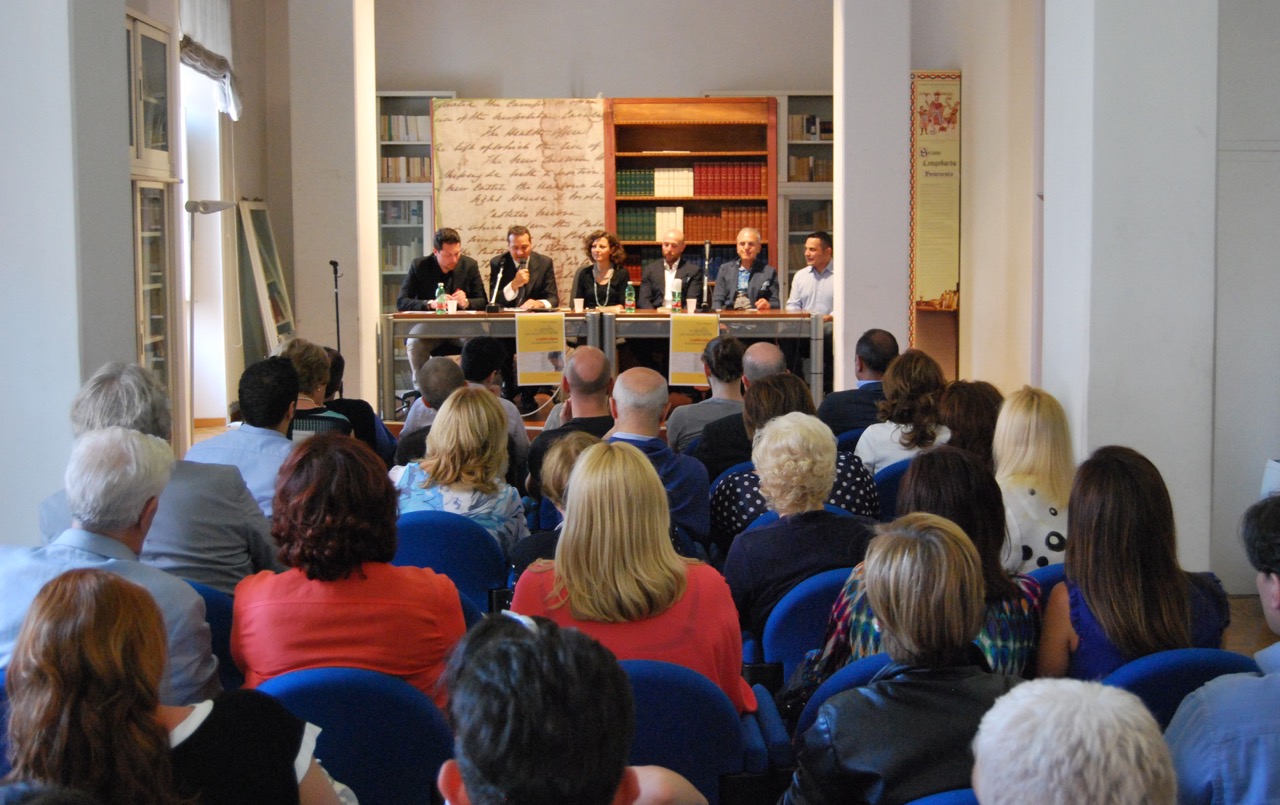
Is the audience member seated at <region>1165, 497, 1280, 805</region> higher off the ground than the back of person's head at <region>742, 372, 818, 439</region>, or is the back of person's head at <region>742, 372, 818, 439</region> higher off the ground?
the back of person's head at <region>742, 372, 818, 439</region>

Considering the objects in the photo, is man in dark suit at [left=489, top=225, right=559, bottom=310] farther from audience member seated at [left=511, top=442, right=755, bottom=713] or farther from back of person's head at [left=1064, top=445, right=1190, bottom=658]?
back of person's head at [left=1064, top=445, right=1190, bottom=658]

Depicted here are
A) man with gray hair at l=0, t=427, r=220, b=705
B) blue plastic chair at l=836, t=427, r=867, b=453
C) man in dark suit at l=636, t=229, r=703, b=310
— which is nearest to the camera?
man with gray hair at l=0, t=427, r=220, b=705

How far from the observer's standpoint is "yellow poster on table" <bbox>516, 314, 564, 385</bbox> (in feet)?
25.7

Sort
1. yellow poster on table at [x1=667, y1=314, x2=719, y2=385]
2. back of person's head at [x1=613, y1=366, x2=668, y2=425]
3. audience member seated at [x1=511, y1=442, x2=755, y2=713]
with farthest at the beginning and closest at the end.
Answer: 1. yellow poster on table at [x1=667, y1=314, x2=719, y2=385]
2. back of person's head at [x1=613, y1=366, x2=668, y2=425]
3. audience member seated at [x1=511, y1=442, x2=755, y2=713]

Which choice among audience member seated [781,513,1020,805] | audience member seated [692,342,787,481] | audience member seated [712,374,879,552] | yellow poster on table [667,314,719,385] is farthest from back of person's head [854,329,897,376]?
audience member seated [781,513,1020,805]

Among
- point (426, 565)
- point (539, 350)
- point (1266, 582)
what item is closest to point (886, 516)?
point (426, 565)

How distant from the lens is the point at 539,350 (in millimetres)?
7848

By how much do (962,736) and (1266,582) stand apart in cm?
71

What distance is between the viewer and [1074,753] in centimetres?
121

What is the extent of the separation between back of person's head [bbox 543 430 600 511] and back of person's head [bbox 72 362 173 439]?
1053mm

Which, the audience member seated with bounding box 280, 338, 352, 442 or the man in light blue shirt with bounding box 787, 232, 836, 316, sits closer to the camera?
the audience member seated with bounding box 280, 338, 352, 442

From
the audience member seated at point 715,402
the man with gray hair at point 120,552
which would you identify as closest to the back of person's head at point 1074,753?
the man with gray hair at point 120,552

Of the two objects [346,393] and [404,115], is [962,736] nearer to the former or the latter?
[346,393]

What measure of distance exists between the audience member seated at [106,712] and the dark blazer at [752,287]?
7.47 meters
